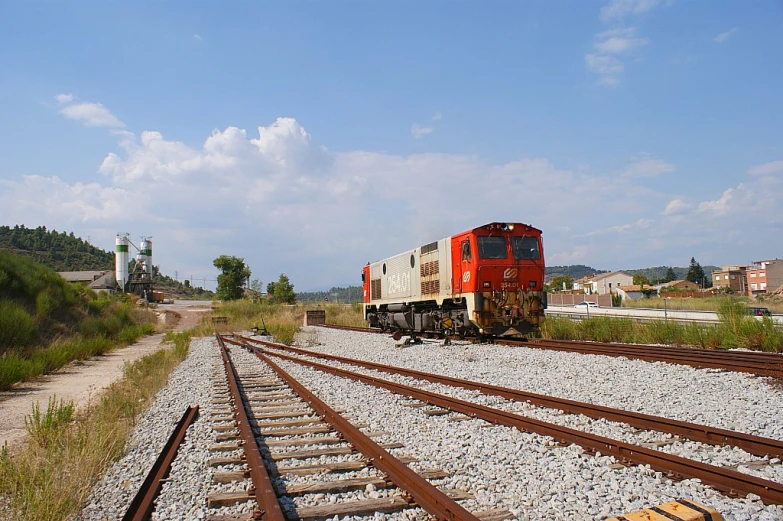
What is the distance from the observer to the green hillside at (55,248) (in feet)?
338

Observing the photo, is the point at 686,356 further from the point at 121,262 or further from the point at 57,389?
the point at 121,262

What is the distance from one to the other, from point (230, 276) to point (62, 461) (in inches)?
3108

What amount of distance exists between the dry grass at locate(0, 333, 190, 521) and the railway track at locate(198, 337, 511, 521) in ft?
3.69

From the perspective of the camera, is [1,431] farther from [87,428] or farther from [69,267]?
[69,267]

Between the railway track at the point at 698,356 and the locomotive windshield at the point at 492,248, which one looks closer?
the railway track at the point at 698,356

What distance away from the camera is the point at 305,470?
15.8 feet

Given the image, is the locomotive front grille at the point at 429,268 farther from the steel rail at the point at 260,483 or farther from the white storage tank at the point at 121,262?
the white storage tank at the point at 121,262

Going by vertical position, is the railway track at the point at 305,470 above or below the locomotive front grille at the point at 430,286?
below

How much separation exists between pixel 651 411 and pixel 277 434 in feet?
15.9

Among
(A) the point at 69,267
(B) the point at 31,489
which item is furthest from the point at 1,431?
(A) the point at 69,267

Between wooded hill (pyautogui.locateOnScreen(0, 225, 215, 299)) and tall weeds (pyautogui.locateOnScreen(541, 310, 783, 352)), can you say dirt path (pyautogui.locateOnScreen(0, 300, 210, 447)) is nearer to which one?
tall weeds (pyautogui.locateOnScreen(541, 310, 783, 352))

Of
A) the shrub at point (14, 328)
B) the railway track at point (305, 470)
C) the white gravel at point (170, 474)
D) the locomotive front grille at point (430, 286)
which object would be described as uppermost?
the locomotive front grille at point (430, 286)

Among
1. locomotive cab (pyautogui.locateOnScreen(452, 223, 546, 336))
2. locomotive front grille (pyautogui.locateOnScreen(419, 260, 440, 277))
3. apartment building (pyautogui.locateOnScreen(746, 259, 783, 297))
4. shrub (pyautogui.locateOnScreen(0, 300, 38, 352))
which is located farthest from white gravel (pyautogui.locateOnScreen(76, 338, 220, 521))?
apartment building (pyautogui.locateOnScreen(746, 259, 783, 297))

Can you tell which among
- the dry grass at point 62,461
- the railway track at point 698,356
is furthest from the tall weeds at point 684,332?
the dry grass at point 62,461
